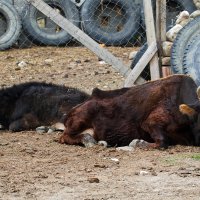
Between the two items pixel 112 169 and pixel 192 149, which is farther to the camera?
pixel 192 149

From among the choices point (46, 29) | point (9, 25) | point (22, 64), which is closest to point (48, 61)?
point (22, 64)

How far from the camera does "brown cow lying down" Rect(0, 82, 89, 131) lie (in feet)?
38.2

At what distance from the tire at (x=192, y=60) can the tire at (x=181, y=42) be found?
101 mm

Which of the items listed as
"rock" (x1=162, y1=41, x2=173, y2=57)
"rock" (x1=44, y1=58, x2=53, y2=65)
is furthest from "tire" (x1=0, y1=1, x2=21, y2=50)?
"rock" (x1=162, y1=41, x2=173, y2=57)

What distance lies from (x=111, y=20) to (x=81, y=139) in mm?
9487

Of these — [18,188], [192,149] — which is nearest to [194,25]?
[192,149]

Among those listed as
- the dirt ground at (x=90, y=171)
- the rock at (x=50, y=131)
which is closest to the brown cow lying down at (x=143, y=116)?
the dirt ground at (x=90, y=171)

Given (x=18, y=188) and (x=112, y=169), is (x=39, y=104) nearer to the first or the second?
(x=112, y=169)

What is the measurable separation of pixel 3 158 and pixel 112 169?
1.35 meters

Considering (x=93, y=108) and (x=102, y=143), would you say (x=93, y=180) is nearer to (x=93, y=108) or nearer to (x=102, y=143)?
(x=102, y=143)

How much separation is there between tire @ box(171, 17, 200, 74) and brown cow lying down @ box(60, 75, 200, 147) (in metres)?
2.06

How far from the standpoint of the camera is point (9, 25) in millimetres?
18469

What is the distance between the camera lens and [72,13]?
18.7 m

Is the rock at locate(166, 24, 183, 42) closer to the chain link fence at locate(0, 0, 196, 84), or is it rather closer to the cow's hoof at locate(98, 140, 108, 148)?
the cow's hoof at locate(98, 140, 108, 148)
